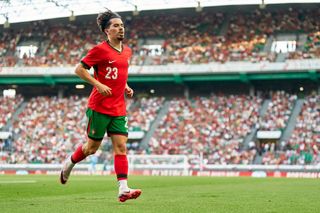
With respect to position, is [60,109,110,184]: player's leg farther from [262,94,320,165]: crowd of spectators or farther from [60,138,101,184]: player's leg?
[262,94,320,165]: crowd of spectators

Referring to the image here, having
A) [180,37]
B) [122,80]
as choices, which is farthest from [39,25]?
[122,80]

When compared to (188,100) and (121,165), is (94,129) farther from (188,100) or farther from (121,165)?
(188,100)

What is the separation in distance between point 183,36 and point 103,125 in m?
44.0

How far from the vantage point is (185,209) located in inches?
314

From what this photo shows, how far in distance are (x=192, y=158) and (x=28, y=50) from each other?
2278 cm

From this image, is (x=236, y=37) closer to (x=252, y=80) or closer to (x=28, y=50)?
(x=252, y=80)

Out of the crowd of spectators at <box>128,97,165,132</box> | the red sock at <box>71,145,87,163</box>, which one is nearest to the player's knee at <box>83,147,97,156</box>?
the red sock at <box>71,145,87,163</box>

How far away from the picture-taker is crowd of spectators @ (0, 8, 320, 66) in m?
49.5

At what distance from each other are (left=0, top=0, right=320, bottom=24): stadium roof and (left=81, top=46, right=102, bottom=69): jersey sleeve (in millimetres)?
40809

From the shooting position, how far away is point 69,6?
53812 mm

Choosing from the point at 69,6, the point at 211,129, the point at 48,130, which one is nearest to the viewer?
the point at 211,129

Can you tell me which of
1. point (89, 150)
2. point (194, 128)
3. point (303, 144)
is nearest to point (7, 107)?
point (194, 128)

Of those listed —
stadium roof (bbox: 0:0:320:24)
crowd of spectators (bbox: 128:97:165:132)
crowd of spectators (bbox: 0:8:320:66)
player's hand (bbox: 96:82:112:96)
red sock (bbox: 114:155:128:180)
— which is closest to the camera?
player's hand (bbox: 96:82:112:96)

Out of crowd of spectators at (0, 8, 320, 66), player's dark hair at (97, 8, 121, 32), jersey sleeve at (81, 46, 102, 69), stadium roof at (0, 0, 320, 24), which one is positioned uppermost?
stadium roof at (0, 0, 320, 24)
